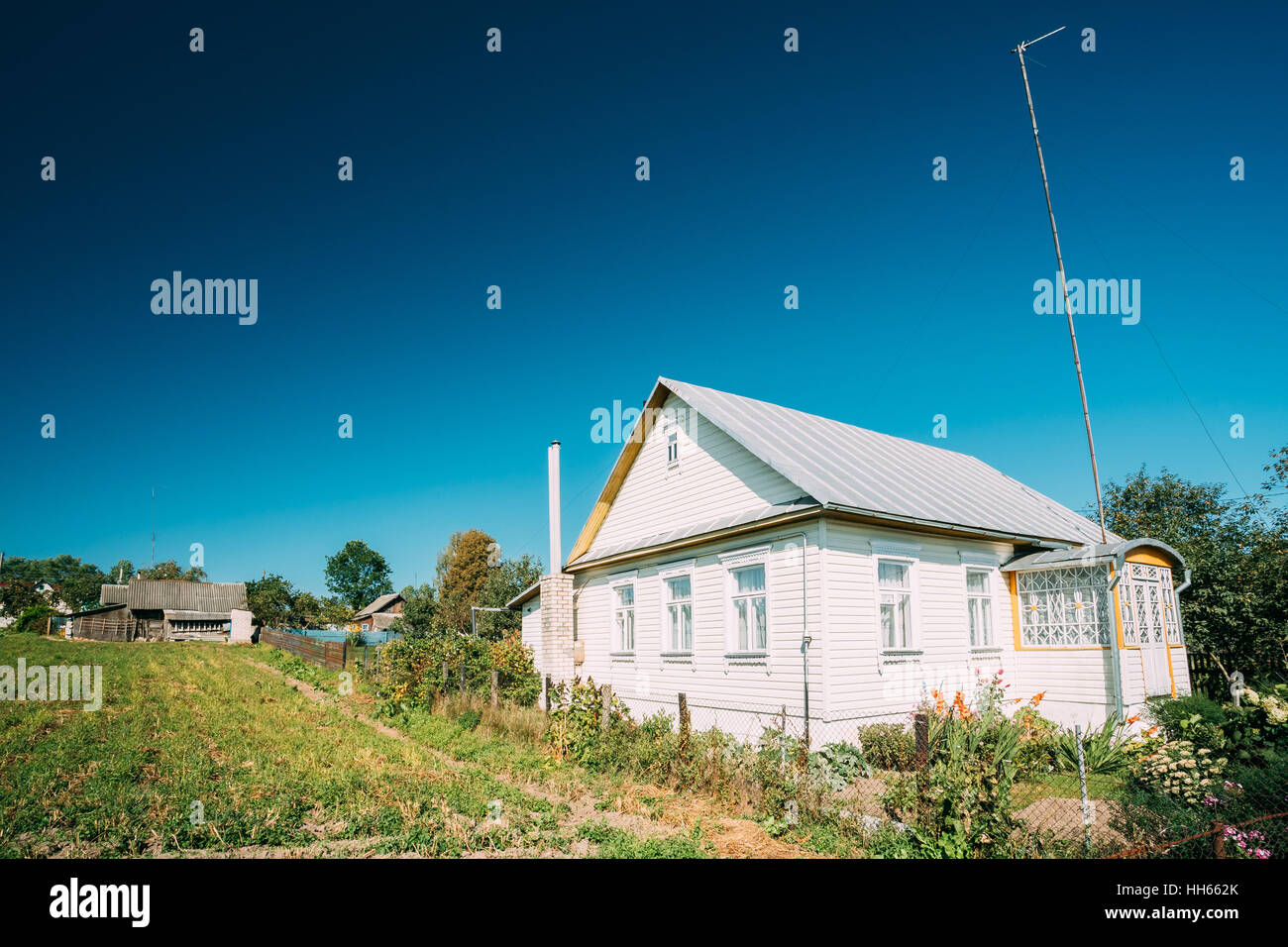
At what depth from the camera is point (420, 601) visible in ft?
169

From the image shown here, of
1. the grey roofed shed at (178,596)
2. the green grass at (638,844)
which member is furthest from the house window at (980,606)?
the grey roofed shed at (178,596)

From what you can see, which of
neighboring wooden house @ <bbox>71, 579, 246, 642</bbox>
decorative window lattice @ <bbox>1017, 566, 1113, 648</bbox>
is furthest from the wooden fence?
decorative window lattice @ <bbox>1017, 566, 1113, 648</bbox>

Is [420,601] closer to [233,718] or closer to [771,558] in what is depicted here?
[233,718]

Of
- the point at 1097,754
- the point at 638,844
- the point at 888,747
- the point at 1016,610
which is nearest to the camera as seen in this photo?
the point at 638,844

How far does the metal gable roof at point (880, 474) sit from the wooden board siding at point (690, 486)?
439 millimetres

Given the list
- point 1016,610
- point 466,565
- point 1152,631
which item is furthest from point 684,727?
point 466,565

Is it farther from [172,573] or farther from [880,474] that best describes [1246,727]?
[172,573]

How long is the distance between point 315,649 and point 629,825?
2769 cm

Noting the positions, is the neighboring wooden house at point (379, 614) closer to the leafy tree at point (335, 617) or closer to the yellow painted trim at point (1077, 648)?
the leafy tree at point (335, 617)

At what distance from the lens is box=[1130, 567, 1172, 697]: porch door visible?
13.8 meters

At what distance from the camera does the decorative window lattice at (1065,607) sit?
13.5 meters

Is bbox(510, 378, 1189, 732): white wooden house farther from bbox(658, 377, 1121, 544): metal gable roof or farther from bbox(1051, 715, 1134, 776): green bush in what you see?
bbox(1051, 715, 1134, 776): green bush

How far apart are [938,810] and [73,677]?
1171 inches

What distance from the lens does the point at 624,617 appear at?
17.2 meters
